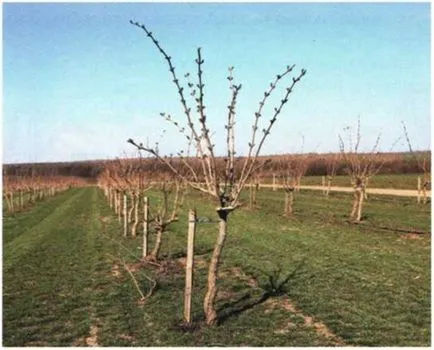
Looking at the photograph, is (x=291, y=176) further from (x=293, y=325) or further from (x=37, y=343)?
(x=37, y=343)

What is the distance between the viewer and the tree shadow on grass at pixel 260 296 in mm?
7547

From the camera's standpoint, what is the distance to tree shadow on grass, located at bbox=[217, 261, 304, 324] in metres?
7.55

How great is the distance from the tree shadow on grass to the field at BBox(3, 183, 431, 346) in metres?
0.02

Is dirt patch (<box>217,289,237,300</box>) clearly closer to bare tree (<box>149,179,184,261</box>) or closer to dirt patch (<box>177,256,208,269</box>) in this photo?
dirt patch (<box>177,256,208,269</box>)

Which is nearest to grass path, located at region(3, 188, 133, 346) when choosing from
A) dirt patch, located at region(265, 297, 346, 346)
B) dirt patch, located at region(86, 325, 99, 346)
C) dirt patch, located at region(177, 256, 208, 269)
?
dirt patch, located at region(86, 325, 99, 346)

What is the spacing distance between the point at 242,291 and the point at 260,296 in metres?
0.45

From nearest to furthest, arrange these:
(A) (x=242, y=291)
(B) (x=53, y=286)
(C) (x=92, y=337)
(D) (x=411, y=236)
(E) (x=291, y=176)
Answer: (C) (x=92, y=337)
(A) (x=242, y=291)
(B) (x=53, y=286)
(D) (x=411, y=236)
(E) (x=291, y=176)

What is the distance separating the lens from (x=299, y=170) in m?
26.4

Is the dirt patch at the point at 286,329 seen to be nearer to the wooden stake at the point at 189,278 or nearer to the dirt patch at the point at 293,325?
the dirt patch at the point at 293,325

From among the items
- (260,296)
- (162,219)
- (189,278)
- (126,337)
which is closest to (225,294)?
(260,296)

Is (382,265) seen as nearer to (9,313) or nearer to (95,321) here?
(95,321)

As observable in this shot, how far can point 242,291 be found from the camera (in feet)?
29.3

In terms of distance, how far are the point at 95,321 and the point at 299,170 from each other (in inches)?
792

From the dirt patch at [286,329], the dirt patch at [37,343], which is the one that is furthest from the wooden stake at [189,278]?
the dirt patch at [37,343]
